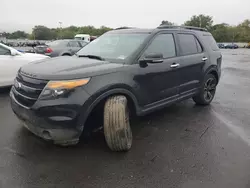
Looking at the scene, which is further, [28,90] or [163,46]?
[163,46]

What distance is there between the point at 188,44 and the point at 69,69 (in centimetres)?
265

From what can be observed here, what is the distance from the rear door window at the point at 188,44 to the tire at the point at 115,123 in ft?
6.42

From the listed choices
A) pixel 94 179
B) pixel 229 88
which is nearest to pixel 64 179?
pixel 94 179

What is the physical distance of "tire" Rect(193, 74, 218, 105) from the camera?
5238 mm

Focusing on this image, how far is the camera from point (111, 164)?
9.99ft

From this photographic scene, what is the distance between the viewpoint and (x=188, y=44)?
473 centimetres

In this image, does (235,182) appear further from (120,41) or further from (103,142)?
(120,41)

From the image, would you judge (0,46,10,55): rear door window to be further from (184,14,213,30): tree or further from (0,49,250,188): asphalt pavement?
(184,14,213,30): tree

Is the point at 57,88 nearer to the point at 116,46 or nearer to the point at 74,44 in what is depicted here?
the point at 116,46

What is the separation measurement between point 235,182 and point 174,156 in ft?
2.70

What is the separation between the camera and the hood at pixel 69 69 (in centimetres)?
297

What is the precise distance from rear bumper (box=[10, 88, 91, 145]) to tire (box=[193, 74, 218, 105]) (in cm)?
321

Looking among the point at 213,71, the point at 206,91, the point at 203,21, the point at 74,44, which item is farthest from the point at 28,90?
the point at 203,21

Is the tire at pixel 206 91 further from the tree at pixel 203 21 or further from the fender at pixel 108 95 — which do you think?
the tree at pixel 203 21
